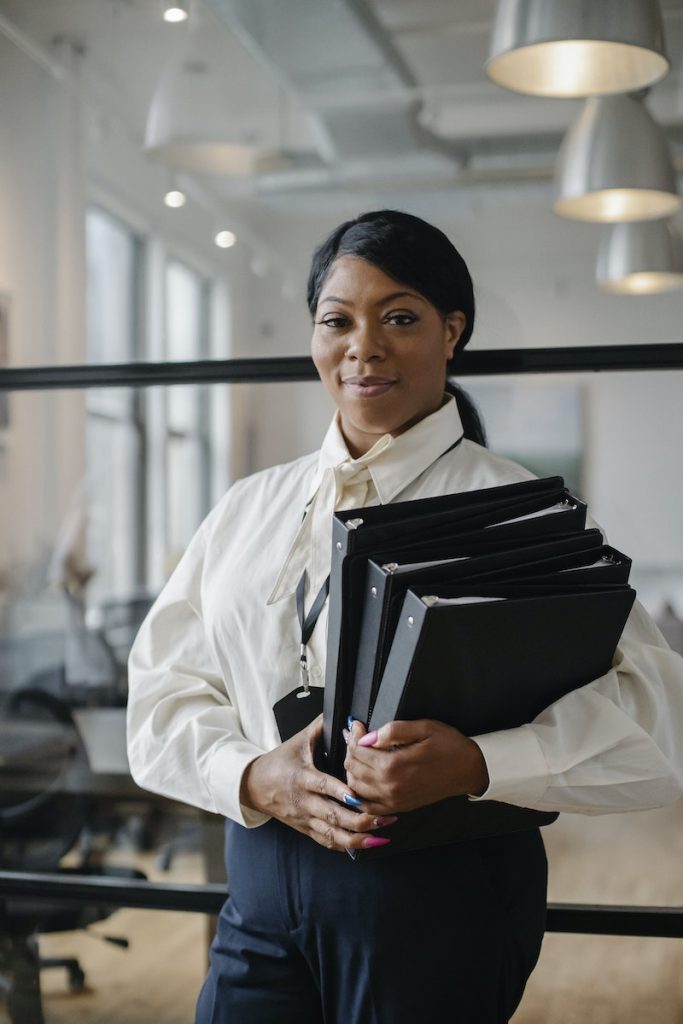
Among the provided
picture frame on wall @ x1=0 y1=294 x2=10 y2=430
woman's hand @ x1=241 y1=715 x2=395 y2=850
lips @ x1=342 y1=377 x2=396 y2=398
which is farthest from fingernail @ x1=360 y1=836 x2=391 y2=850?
picture frame on wall @ x1=0 y1=294 x2=10 y2=430

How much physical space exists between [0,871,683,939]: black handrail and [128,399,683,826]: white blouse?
56 centimetres

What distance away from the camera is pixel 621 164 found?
1.77 m

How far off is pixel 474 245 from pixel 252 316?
41cm

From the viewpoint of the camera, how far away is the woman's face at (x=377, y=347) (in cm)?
148

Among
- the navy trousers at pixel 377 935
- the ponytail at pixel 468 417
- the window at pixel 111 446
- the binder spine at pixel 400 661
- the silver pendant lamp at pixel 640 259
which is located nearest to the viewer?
the binder spine at pixel 400 661

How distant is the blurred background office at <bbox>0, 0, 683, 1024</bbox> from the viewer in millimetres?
1829

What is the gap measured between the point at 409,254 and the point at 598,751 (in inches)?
27.5

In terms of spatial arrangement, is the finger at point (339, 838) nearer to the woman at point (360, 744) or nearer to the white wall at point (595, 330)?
the woman at point (360, 744)

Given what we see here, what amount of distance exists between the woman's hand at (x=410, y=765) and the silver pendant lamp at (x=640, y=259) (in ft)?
3.08

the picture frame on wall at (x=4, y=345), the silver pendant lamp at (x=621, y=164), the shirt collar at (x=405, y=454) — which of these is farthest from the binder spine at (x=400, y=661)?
the picture frame on wall at (x=4, y=345)

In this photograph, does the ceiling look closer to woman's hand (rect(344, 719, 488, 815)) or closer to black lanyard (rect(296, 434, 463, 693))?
black lanyard (rect(296, 434, 463, 693))

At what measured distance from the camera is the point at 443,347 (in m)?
1.54

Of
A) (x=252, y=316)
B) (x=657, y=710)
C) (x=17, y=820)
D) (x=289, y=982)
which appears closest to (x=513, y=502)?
(x=657, y=710)

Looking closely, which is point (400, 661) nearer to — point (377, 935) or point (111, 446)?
point (377, 935)
